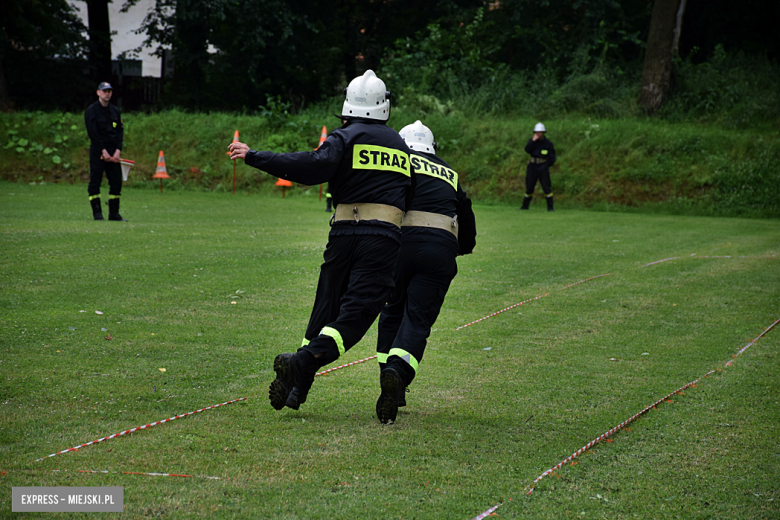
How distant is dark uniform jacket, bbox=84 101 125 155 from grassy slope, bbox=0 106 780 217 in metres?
9.92

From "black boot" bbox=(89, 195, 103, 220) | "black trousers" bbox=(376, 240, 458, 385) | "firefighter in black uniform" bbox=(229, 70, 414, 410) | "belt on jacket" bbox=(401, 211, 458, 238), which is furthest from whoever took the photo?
"black boot" bbox=(89, 195, 103, 220)

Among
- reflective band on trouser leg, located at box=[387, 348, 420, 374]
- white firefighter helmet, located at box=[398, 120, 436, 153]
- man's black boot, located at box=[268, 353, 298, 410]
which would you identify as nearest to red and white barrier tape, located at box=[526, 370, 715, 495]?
reflective band on trouser leg, located at box=[387, 348, 420, 374]

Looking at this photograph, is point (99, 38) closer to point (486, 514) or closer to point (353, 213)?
point (353, 213)

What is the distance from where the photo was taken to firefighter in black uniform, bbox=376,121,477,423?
4.38 m

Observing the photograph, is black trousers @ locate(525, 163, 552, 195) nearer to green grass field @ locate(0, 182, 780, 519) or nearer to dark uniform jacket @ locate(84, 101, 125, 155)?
green grass field @ locate(0, 182, 780, 519)

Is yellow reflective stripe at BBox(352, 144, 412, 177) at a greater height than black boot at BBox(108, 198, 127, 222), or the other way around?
yellow reflective stripe at BBox(352, 144, 412, 177)

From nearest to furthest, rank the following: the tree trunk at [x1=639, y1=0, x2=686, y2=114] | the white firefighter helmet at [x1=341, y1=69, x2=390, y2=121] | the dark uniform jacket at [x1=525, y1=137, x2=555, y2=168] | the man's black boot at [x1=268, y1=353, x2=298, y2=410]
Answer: the man's black boot at [x1=268, y1=353, x2=298, y2=410] → the white firefighter helmet at [x1=341, y1=69, x2=390, y2=121] → the dark uniform jacket at [x1=525, y1=137, x2=555, y2=168] → the tree trunk at [x1=639, y1=0, x2=686, y2=114]

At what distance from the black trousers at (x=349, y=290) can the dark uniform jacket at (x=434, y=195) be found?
Result: 0.42 m

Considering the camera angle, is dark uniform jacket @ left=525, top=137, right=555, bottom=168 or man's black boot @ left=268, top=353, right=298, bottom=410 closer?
man's black boot @ left=268, top=353, right=298, bottom=410

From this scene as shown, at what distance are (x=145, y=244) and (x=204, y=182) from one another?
1334 cm

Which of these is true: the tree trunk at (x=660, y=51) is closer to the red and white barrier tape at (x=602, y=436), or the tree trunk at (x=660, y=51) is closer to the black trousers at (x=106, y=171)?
the black trousers at (x=106, y=171)

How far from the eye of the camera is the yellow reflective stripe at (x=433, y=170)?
4711mm

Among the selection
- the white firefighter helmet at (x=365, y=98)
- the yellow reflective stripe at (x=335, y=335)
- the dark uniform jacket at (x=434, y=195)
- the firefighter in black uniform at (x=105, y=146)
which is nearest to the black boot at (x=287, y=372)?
the yellow reflective stripe at (x=335, y=335)

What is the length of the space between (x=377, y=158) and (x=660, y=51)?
2270cm
